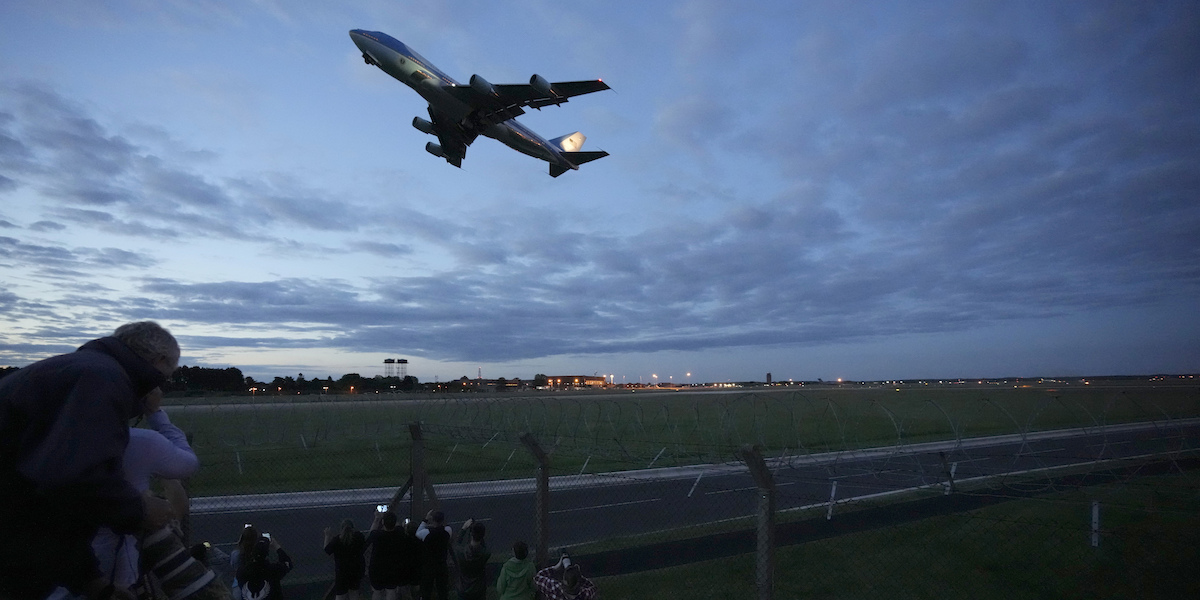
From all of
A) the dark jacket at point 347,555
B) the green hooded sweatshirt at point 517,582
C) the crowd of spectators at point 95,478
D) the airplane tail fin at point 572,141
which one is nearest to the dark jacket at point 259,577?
the dark jacket at point 347,555

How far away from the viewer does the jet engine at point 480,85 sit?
71.6 ft

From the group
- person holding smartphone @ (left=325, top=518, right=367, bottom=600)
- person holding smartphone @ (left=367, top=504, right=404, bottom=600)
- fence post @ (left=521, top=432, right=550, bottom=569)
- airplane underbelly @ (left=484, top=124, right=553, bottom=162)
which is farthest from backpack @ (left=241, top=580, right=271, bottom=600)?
airplane underbelly @ (left=484, top=124, right=553, bottom=162)

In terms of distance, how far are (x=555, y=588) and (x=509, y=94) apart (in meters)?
19.9

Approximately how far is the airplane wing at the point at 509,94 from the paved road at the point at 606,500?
12.9 metres

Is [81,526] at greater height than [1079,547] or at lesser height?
greater

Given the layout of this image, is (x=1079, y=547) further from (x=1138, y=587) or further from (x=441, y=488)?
(x=441, y=488)

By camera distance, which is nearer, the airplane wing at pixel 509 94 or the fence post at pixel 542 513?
the fence post at pixel 542 513

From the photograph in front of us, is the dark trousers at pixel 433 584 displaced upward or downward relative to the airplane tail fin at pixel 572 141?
downward

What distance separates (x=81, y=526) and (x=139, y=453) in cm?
33

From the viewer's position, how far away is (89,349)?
216 centimetres

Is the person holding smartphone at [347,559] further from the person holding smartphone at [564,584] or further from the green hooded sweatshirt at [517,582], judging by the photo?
the person holding smartphone at [564,584]

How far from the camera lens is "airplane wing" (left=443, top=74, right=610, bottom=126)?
21.7 meters

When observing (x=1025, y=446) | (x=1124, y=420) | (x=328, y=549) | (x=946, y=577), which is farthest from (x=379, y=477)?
(x=1124, y=420)

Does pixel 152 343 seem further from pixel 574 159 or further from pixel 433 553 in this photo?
pixel 574 159
